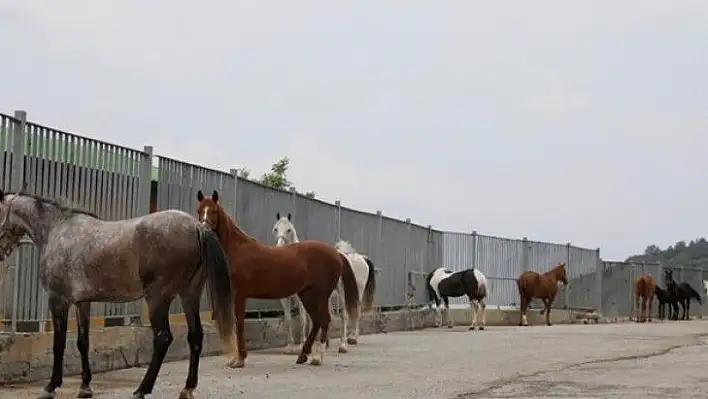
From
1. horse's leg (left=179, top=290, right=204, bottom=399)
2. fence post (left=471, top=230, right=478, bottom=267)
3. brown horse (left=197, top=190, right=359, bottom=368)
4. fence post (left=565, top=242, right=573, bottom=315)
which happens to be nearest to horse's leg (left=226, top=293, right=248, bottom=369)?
brown horse (left=197, top=190, right=359, bottom=368)

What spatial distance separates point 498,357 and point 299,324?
363 cm

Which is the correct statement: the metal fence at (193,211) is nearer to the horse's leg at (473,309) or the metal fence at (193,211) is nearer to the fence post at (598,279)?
the horse's leg at (473,309)

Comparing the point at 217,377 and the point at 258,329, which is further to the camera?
the point at 258,329

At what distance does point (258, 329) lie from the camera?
16328 mm

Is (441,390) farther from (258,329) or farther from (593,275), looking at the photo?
(593,275)

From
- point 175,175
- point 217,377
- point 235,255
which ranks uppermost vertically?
point 175,175

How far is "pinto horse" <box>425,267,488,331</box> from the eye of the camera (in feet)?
85.6

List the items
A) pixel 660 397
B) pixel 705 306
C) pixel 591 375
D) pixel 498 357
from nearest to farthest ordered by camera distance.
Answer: pixel 660 397 < pixel 591 375 < pixel 498 357 < pixel 705 306

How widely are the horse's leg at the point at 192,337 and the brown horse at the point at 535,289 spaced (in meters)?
21.5

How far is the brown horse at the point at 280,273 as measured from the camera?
13359 millimetres

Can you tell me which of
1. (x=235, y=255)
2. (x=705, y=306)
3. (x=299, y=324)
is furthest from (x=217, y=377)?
(x=705, y=306)

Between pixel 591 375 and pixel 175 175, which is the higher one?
pixel 175 175

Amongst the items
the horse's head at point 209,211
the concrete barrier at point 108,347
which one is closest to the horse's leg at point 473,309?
the concrete barrier at point 108,347

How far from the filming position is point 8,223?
982cm
